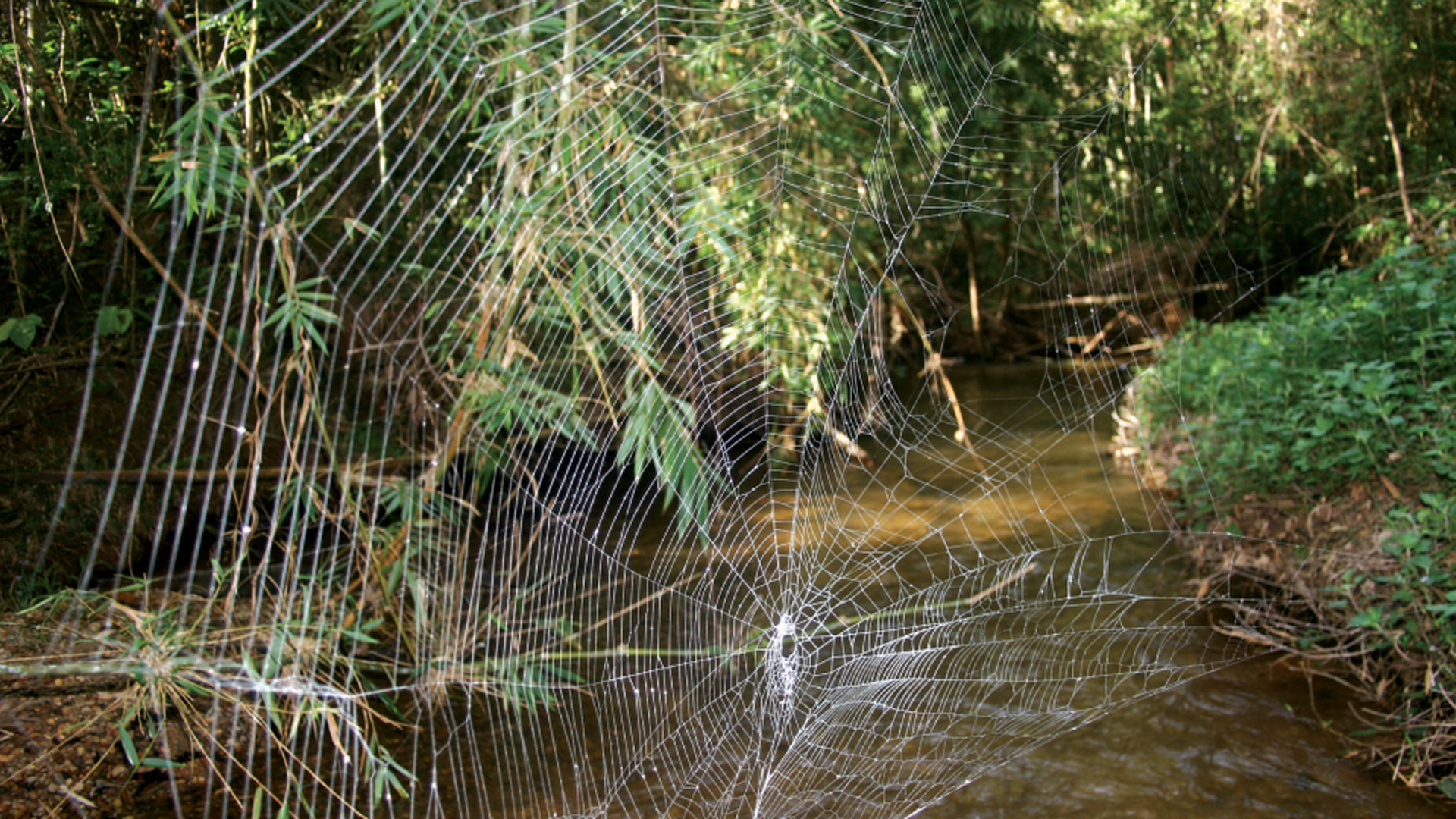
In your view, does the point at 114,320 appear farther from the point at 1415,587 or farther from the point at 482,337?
the point at 1415,587

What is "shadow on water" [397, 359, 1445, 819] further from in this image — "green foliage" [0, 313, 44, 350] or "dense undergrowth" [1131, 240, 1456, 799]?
"green foliage" [0, 313, 44, 350]

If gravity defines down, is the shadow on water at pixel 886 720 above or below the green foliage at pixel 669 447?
below

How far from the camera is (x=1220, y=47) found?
779 centimetres

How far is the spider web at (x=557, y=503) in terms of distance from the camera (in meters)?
2.42

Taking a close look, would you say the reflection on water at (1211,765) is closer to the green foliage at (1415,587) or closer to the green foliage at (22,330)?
the green foliage at (1415,587)

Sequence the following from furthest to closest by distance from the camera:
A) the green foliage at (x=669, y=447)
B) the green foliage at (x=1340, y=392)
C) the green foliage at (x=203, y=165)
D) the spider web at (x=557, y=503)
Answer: the green foliage at (x=1340, y=392) < the green foliage at (x=669, y=447) < the spider web at (x=557, y=503) < the green foliage at (x=203, y=165)

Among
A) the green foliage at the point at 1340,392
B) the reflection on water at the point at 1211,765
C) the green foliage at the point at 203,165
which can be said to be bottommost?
the reflection on water at the point at 1211,765

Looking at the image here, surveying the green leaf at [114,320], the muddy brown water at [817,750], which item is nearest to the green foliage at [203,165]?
the green leaf at [114,320]

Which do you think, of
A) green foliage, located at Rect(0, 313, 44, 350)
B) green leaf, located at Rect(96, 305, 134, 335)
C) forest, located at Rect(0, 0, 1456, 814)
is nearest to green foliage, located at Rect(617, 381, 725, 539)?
forest, located at Rect(0, 0, 1456, 814)

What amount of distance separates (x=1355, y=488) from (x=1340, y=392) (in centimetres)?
33

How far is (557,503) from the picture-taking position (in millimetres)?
3209

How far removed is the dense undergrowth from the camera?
2516 millimetres

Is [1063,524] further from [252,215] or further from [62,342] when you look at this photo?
[62,342]

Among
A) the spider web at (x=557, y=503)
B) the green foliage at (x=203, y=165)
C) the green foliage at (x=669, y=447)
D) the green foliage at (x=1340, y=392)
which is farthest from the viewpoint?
the green foliage at (x=1340, y=392)
